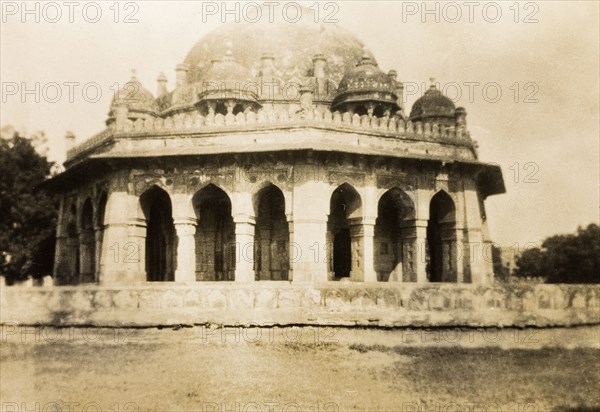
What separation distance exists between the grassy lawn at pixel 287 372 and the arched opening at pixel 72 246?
7.76m

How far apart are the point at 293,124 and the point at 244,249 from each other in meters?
3.37

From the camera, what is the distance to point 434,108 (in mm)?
19891

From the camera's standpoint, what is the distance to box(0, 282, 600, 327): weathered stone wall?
11773mm

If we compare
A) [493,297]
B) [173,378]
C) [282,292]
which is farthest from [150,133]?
[493,297]

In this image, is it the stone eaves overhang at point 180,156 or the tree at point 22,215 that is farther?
the tree at point 22,215

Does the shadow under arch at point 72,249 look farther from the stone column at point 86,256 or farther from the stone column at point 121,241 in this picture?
the stone column at point 121,241

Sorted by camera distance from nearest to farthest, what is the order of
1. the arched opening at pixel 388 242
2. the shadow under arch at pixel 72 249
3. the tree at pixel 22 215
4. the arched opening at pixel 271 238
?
the arched opening at pixel 271 238 → the arched opening at pixel 388 242 → the shadow under arch at pixel 72 249 → the tree at pixel 22 215

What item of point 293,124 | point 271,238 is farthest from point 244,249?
point 293,124

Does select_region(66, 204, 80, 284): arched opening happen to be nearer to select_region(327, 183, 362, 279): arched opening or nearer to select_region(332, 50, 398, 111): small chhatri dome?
select_region(327, 183, 362, 279): arched opening

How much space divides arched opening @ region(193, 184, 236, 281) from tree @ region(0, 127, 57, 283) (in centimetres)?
839

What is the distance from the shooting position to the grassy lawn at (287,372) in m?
10.1

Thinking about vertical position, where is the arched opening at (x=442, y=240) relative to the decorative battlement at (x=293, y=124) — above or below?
below

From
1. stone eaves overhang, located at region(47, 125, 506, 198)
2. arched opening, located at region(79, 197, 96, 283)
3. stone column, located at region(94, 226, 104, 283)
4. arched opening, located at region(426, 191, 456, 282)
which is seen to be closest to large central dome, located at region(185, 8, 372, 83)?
stone eaves overhang, located at region(47, 125, 506, 198)

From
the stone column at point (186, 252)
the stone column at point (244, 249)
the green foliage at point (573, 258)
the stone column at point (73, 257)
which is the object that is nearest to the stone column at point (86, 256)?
the stone column at point (73, 257)
